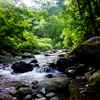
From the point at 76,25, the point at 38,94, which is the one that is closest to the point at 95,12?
the point at 76,25

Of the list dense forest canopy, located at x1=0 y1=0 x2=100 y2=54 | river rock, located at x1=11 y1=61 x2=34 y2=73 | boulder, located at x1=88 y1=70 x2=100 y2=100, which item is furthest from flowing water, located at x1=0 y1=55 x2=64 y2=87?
dense forest canopy, located at x1=0 y1=0 x2=100 y2=54

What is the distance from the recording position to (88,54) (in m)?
3.54

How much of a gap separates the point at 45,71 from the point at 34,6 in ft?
14.3

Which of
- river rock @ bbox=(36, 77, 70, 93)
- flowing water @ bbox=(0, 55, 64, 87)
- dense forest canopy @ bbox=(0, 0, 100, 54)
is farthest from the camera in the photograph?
dense forest canopy @ bbox=(0, 0, 100, 54)

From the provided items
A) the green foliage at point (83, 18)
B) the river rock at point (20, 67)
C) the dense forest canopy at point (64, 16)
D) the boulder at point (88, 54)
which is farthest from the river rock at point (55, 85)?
the green foliage at point (83, 18)

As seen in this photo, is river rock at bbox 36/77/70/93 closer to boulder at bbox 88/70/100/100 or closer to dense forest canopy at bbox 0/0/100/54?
boulder at bbox 88/70/100/100

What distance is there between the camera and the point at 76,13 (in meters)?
6.78

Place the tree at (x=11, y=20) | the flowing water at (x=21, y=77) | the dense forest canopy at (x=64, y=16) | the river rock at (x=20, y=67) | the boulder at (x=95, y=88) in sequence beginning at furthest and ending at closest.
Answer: the tree at (x=11, y=20), the river rock at (x=20, y=67), the dense forest canopy at (x=64, y=16), the flowing water at (x=21, y=77), the boulder at (x=95, y=88)

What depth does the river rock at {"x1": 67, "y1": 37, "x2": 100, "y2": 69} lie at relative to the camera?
3.40 metres

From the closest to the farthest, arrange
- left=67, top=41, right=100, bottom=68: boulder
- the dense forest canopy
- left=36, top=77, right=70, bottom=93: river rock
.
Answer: left=36, top=77, right=70, bottom=93: river rock < left=67, top=41, right=100, bottom=68: boulder < the dense forest canopy

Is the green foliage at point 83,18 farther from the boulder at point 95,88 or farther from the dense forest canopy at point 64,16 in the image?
the boulder at point 95,88

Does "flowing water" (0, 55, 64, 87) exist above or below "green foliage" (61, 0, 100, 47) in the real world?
below

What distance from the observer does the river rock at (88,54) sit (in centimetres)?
340

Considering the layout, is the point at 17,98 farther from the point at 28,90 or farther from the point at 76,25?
the point at 76,25
